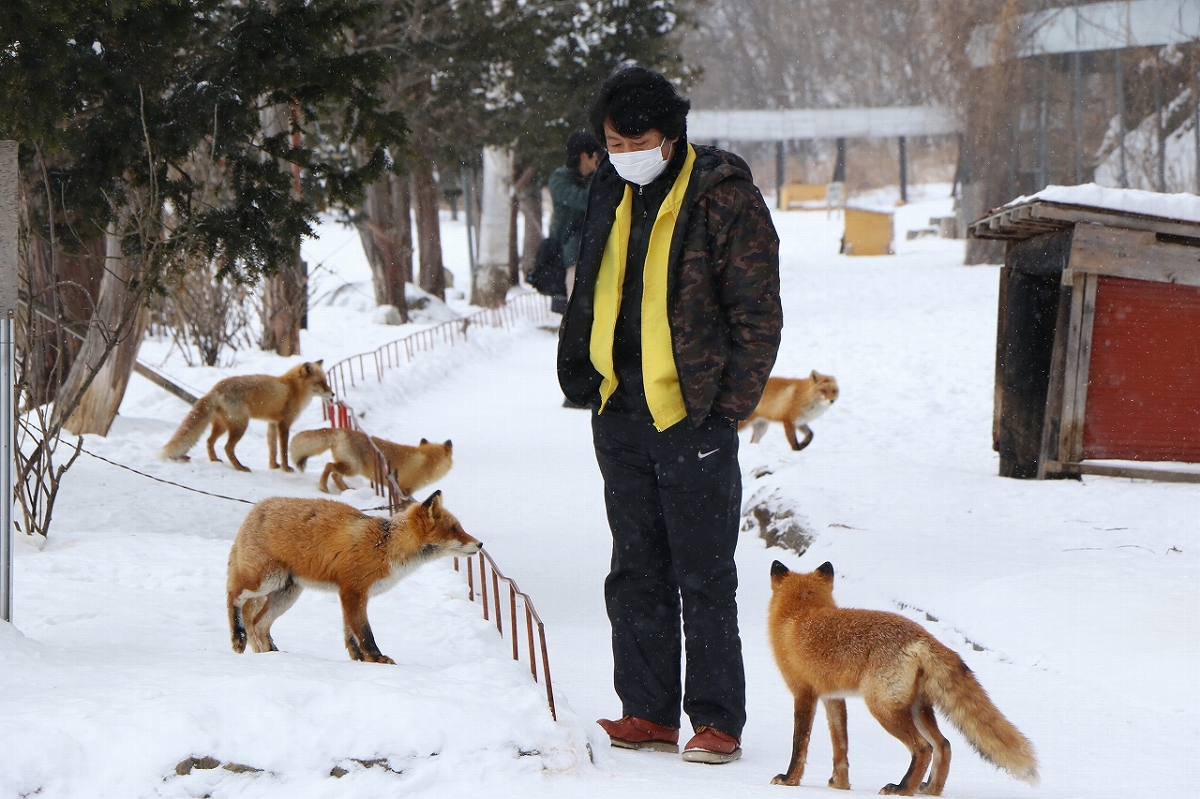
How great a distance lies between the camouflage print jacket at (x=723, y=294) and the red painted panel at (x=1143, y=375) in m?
6.88

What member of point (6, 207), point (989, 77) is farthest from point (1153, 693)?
point (989, 77)

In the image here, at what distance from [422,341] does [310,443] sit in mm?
11350

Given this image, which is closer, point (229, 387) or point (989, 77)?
point (229, 387)

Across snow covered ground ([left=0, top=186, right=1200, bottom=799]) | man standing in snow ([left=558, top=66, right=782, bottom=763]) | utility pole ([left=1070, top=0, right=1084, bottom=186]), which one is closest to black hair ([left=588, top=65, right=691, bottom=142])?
man standing in snow ([left=558, top=66, right=782, bottom=763])

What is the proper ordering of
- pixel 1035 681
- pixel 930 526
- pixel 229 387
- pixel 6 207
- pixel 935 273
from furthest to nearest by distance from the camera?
pixel 935 273, pixel 229 387, pixel 930 526, pixel 1035 681, pixel 6 207

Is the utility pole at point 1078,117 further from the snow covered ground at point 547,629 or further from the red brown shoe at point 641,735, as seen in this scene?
the red brown shoe at point 641,735

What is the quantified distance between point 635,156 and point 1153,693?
3.27 m

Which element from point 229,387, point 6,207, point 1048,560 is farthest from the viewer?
point 229,387

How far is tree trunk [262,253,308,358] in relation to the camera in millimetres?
17562

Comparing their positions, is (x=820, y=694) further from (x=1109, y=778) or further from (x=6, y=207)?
(x=6, y=207)

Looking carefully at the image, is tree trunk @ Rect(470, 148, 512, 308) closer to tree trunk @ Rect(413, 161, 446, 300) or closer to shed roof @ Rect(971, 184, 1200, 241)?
tree trunk @ Rect(413, 161, 446, 300)

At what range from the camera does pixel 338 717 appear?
3.37 metres

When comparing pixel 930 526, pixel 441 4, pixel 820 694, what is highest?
pixel 441 4

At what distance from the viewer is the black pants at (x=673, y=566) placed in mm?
3844
